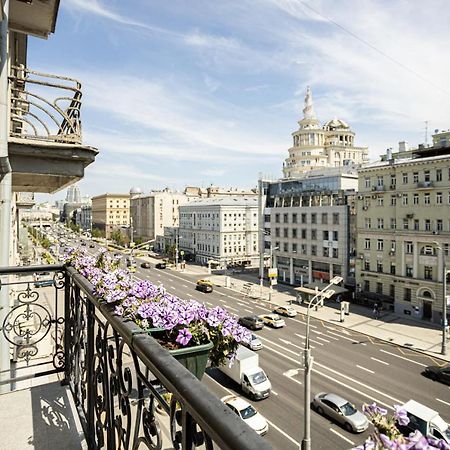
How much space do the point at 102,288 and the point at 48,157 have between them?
3438 millimetres

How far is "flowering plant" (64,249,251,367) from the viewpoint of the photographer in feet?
9.93

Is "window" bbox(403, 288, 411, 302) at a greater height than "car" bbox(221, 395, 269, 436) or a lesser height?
greater

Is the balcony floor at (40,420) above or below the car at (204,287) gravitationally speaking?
above

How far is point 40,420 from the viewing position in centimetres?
413

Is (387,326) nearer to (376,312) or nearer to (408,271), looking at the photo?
(376,312)

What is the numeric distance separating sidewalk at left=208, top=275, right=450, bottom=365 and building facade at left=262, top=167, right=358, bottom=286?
567 cm

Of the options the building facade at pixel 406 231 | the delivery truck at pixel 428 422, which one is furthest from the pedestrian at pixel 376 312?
the delivery truck at pixel 428 422

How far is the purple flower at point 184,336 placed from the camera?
9.96 feet

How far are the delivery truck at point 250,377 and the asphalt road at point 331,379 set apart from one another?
1.64ft

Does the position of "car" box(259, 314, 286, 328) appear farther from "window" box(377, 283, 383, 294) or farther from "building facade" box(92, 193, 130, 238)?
"building facade" box(92, 193, 130, 238)

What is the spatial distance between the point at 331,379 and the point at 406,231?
67.6ft

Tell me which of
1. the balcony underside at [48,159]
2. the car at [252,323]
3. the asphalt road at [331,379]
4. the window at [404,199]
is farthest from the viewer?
the window at [404,199]

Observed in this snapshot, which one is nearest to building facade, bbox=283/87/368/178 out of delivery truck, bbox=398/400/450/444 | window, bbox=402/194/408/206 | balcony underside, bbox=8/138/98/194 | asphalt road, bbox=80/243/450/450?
window, bbox=402/194/408/206

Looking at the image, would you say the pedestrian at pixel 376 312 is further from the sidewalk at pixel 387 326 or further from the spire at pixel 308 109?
the spire at pixel 308 109
